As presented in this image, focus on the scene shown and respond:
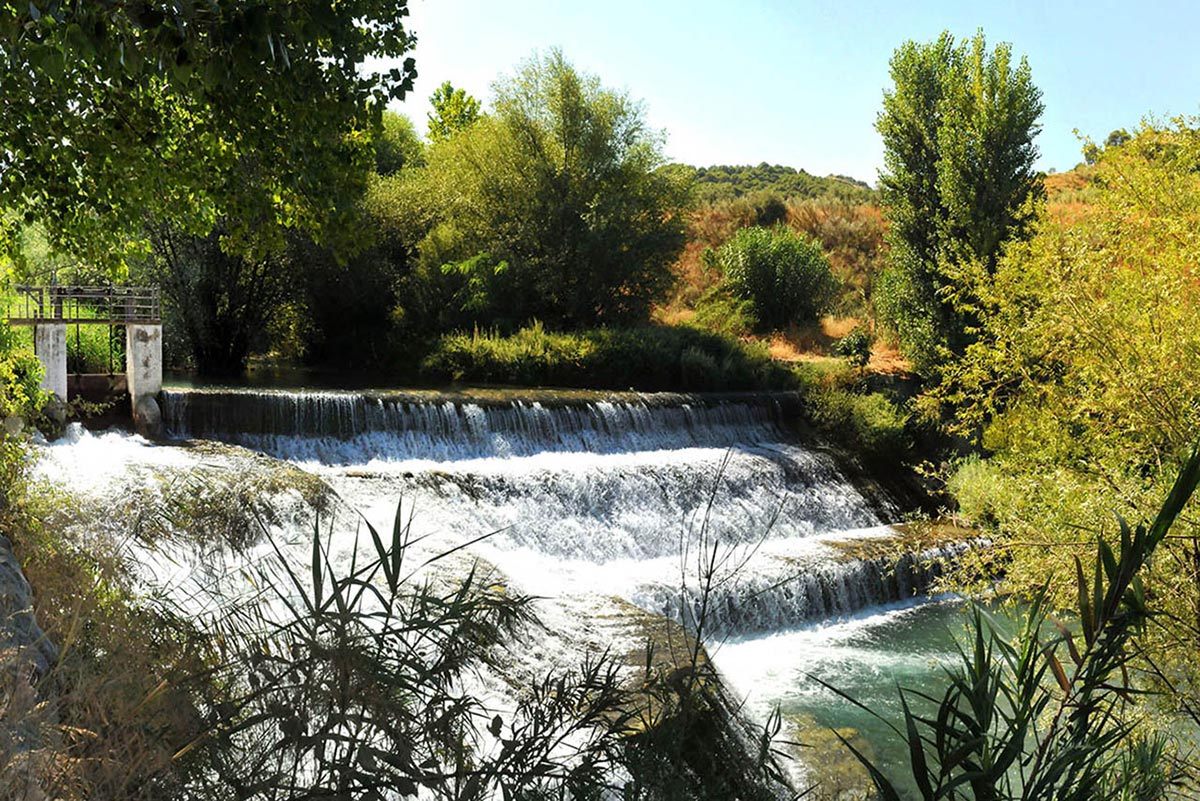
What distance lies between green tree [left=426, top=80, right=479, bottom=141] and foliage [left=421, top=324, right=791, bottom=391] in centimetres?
2608

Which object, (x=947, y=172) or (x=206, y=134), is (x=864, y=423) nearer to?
(x=947, y=172)

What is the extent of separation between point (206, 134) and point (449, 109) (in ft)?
127

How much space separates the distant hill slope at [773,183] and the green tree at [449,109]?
11.4m

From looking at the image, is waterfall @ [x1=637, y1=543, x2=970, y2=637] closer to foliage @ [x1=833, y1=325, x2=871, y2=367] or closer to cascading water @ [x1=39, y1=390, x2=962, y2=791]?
cascading water @ [x1=39, y1=390, x2=962, y2=791]

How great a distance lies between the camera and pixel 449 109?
139 feet

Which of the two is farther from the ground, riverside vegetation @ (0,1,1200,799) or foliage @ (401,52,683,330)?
foliage @ (401,52,683,330)

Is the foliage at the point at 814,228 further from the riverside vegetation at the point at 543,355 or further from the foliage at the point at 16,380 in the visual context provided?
the foliage at the point at 16,380

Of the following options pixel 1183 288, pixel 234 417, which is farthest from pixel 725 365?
pixel 1183 288

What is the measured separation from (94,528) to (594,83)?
55.7 ft

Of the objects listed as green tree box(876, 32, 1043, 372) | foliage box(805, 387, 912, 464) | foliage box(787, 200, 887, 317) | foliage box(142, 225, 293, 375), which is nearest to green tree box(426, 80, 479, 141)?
foliage box(787, 200, 887, 317)

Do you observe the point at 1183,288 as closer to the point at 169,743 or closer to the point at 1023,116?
the point at 169,743

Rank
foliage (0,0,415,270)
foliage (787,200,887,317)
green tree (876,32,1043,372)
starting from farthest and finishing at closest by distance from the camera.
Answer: foliage (787,200,887,317), green tree (876,32,1043,372), foliage (0,0,415,270)

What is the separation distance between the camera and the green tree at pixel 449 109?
41500 millimetres

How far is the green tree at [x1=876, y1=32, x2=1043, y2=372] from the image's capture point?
1568 cm
